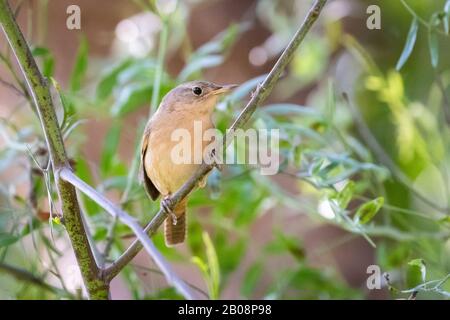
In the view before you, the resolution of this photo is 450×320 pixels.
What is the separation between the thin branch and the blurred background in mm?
161

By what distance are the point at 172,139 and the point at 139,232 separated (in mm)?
957

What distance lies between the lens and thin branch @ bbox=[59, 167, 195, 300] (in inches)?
44.4

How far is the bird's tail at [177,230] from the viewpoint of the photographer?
2381 mm

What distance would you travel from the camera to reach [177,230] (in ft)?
7.86

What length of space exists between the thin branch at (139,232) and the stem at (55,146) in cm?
6

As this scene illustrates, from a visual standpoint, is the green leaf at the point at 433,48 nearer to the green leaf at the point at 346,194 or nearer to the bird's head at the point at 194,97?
the green leaf at the point at 346,194

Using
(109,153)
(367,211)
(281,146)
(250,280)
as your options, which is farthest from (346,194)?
(109,153)

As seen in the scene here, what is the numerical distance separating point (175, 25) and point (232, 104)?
2.27ft

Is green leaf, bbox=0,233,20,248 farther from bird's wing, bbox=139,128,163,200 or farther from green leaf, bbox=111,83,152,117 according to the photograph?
green leaf, bbox=111,83,152,117

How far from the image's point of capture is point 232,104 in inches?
93.1

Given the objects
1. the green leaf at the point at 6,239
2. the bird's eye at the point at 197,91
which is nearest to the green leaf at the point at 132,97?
the bird's eye at the point at 197,91

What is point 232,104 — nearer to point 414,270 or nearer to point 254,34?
point 414,270

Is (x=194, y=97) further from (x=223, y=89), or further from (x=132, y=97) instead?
(x=132, y=97)
